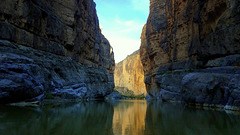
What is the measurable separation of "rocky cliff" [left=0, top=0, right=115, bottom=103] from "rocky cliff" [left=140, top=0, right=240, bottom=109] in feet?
47.6

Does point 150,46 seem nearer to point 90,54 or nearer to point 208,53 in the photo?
point 90,54

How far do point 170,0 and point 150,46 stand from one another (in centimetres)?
1141

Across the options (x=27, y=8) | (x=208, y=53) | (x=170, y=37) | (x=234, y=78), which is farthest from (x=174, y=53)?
(x=27, y=8)

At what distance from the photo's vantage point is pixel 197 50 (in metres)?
26.9

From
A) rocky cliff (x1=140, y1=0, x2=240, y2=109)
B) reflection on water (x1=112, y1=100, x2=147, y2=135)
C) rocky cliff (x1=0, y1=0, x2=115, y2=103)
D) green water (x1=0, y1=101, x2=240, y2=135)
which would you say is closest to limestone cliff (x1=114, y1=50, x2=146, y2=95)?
rocky cliff (x1=140, y1=0, x2=240, y2=109)

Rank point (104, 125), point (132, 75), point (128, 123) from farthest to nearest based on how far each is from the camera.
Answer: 1. point (132, 75)
2. point (128, 123)
3. point (104, 125)

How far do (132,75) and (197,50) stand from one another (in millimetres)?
74218

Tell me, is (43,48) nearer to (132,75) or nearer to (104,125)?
(104,125)

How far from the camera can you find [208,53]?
76.9 feet

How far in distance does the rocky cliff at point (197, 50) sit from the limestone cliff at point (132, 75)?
41919 mm

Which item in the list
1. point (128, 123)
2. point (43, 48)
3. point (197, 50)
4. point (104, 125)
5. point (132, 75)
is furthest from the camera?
point (132, 75)

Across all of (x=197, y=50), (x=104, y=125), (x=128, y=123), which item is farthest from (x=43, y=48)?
(x=197, y=50)

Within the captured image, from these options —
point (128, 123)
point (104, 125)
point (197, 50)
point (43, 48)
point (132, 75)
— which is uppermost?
point (132, 75)

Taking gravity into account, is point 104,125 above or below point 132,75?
below
